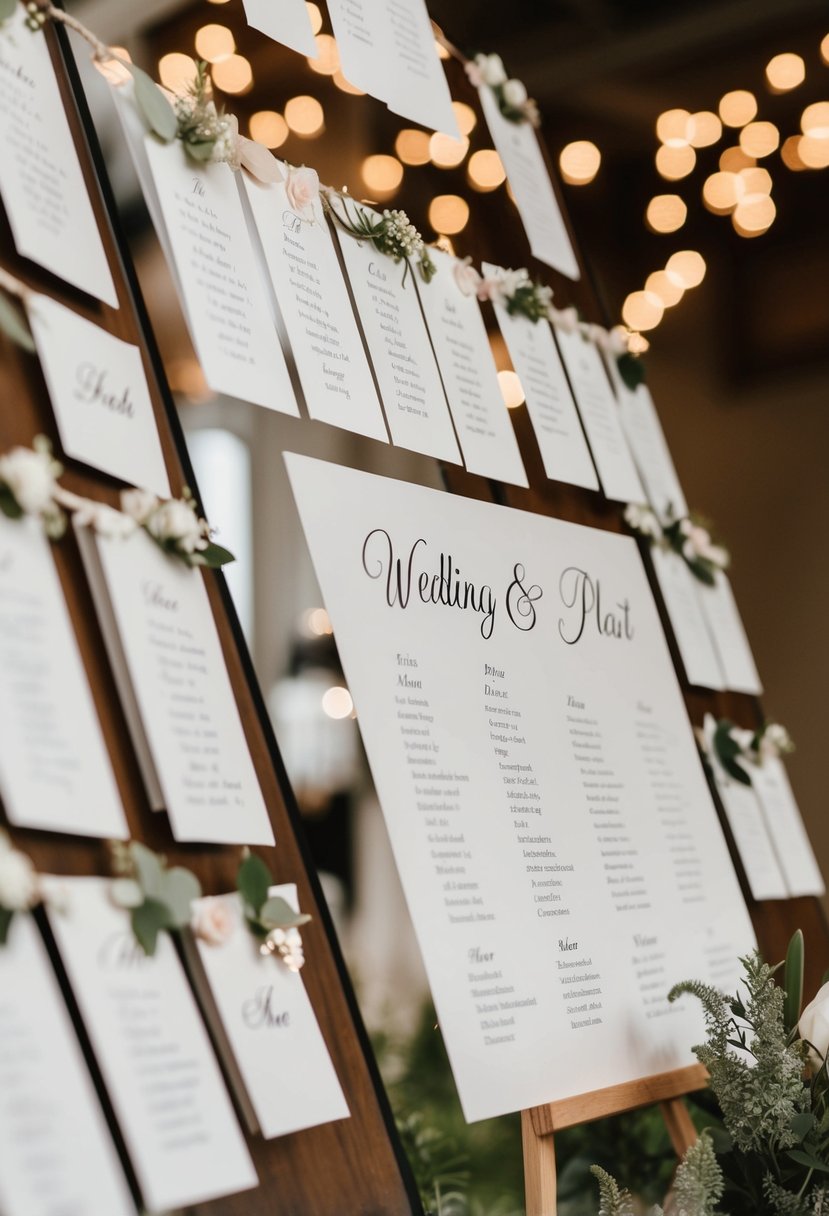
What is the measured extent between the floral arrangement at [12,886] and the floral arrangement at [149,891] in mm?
78

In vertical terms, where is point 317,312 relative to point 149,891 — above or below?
above

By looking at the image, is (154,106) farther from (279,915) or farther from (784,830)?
(784,830)

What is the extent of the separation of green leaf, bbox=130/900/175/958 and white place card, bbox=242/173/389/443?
1.61 feet

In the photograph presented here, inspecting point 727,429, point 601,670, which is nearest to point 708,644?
point 601,670

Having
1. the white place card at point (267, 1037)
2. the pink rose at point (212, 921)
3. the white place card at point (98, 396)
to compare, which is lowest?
the white place card at point (267, 1037)

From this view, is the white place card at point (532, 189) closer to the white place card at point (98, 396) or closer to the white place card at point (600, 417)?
the white place card at point (600, 417)

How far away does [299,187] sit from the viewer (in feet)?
3.93

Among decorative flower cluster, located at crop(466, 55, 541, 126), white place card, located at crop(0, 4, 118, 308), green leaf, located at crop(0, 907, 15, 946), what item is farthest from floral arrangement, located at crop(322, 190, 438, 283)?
green leaf, located at crop(0, 907, 15, 946)

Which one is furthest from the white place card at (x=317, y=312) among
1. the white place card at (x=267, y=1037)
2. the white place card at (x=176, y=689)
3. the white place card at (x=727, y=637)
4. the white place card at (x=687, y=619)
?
the white place card at (x=727, y=637)

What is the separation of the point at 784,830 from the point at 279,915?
102cm

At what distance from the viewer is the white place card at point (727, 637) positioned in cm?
174

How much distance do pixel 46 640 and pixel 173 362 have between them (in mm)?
4880

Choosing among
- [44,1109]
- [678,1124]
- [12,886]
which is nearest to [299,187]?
[12,886]

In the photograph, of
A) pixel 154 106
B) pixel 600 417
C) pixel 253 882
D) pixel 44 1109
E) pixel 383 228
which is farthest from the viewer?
pixel 600 417
